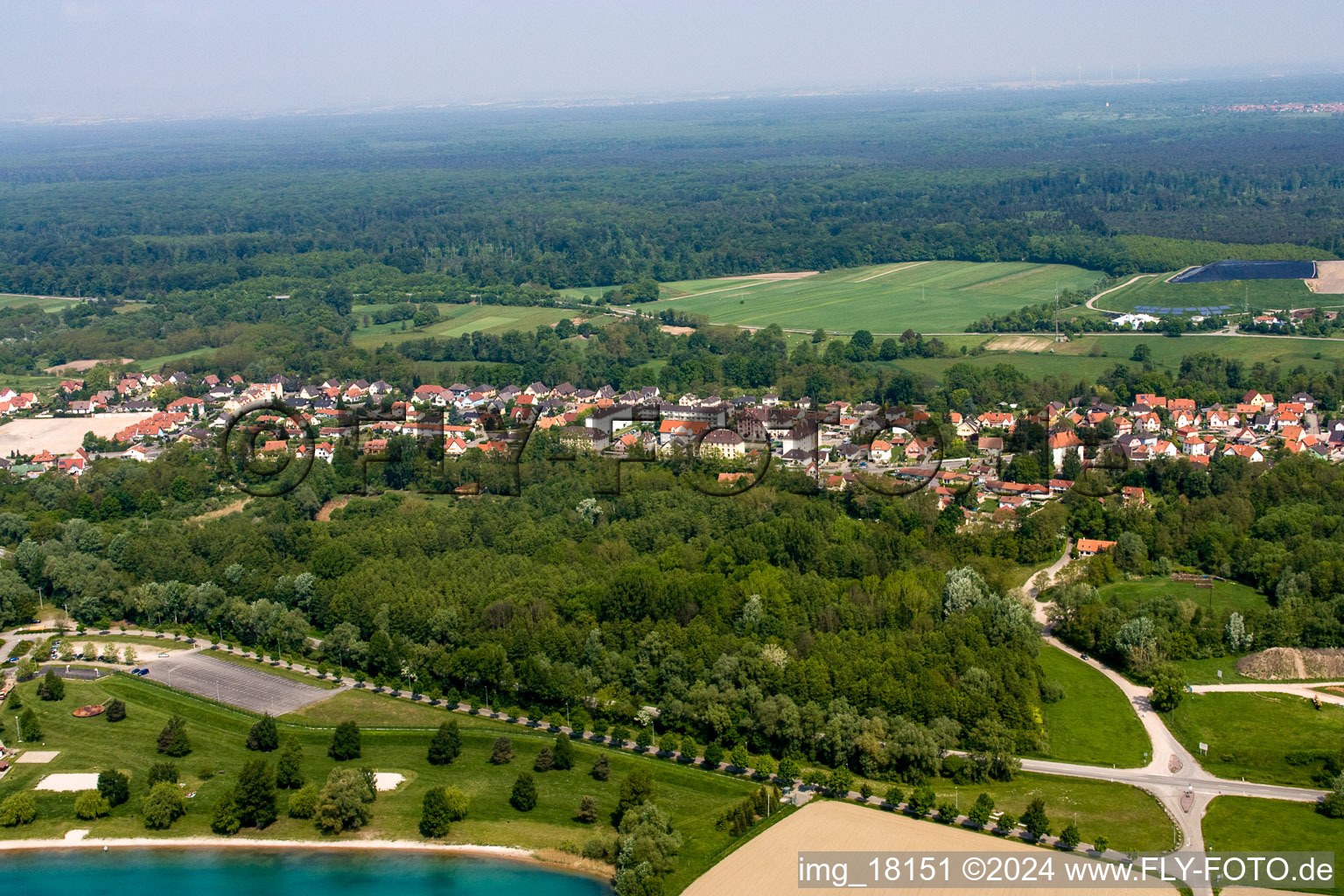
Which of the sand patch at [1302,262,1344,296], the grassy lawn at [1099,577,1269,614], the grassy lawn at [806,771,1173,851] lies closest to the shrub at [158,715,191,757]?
the grassy lawn at [806,771,1173,851]

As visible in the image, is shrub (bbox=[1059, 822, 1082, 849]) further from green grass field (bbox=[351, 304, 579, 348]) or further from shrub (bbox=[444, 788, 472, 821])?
green grass field (bbox=[351, 304, 579, 348])

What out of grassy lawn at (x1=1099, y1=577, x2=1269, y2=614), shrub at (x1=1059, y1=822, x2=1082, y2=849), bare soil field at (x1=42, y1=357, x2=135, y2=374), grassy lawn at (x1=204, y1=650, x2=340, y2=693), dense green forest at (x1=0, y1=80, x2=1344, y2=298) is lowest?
grassy lawn at (x1=1099, y1=577, x2=1269, y2=614)

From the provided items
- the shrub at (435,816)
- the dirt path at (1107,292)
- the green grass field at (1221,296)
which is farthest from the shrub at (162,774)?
the green grass field at (1221,296)

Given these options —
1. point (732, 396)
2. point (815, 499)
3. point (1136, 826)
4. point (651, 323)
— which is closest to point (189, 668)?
point (815, 499)

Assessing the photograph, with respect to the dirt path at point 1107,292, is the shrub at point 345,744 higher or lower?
higher

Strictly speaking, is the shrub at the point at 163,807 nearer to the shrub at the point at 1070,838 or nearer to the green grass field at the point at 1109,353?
the shrub at the point at 1070,838

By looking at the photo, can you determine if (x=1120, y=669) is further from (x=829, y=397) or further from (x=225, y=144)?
(x=225, y=144)
